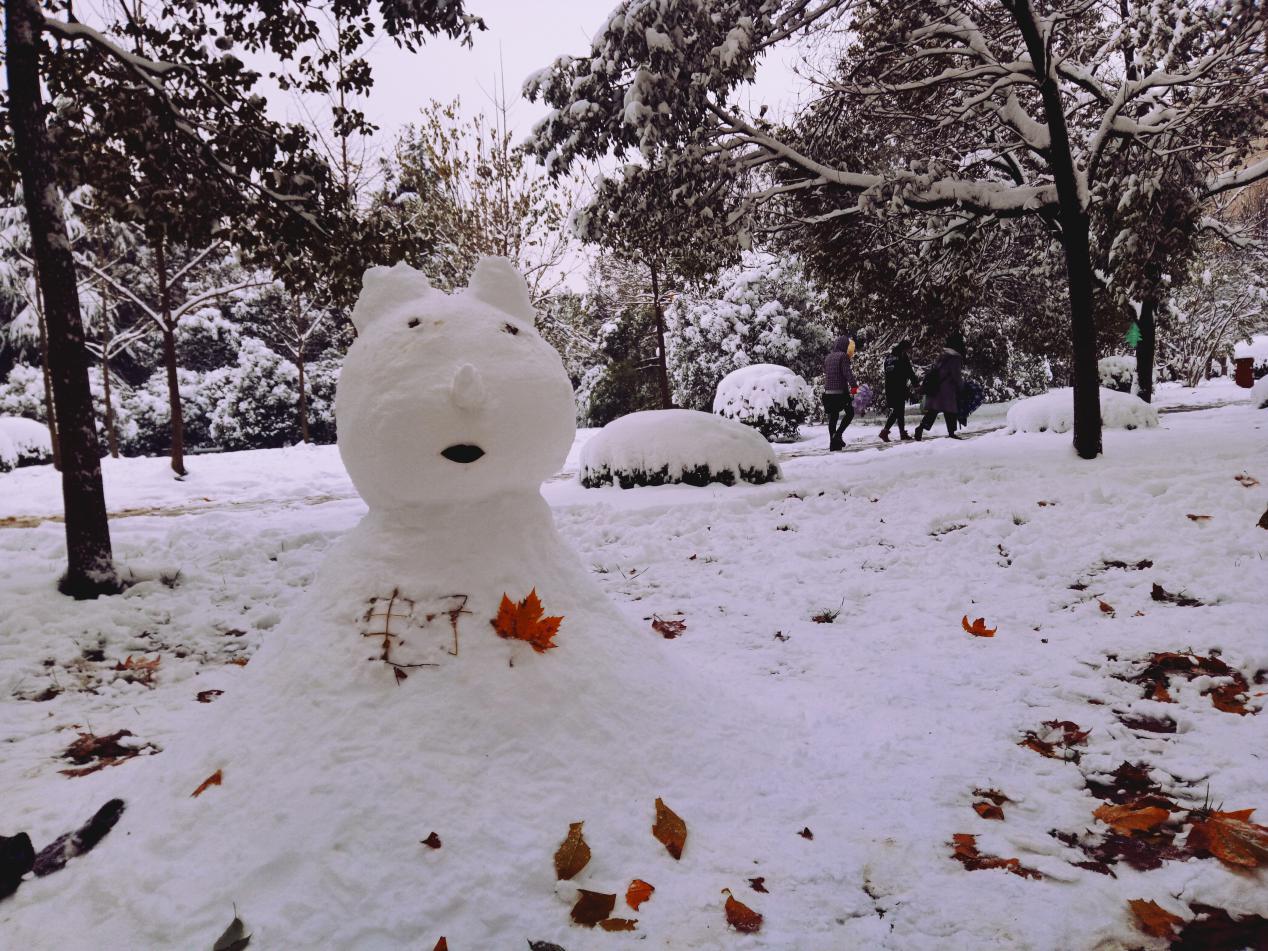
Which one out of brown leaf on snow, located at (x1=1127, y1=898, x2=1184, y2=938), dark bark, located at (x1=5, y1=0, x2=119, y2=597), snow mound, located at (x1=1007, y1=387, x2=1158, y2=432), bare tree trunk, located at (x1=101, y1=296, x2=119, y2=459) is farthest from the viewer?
bare tree trunk, located at (x1=101, y1=296, x2=119, y2=459)

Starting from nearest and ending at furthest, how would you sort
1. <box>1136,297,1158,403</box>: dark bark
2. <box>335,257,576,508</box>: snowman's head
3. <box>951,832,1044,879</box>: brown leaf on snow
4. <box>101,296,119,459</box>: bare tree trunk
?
1. <box>951,832,1044,879</box>: brown leaf on snow
2. <box>335,257,576,508</box>: snowman's head
3. <box>1136,297,1158,403</box>: dark bark
4. <box>101,296,119,459</box>: bare tree trunk

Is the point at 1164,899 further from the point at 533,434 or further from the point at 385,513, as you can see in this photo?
the point at 385,513

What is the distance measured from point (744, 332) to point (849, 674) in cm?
1772

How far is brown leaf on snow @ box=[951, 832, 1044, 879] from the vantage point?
1.88 meters

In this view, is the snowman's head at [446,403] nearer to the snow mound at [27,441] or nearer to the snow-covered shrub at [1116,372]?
the snow mound at [27,441]

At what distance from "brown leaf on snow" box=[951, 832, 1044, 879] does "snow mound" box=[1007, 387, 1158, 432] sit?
9399 mm

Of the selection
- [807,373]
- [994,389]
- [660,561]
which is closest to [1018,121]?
[660,561]

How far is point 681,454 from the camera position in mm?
7691

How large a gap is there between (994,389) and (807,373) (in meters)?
5.70

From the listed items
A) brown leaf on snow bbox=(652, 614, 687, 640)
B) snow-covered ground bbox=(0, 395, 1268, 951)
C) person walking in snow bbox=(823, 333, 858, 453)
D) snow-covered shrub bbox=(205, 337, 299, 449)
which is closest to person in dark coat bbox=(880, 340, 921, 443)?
person walking in snow bbox=(823, 333, 858, 453)

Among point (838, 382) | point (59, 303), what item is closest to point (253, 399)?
point (838, 382)

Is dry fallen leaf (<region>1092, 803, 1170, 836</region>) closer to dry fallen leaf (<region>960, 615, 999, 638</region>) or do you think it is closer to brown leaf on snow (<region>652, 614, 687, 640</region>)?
dry fallen leaf (<region>960, 615, 999, 638</region>)

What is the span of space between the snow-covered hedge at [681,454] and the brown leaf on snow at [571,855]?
587cm

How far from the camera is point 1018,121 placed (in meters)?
7.58
